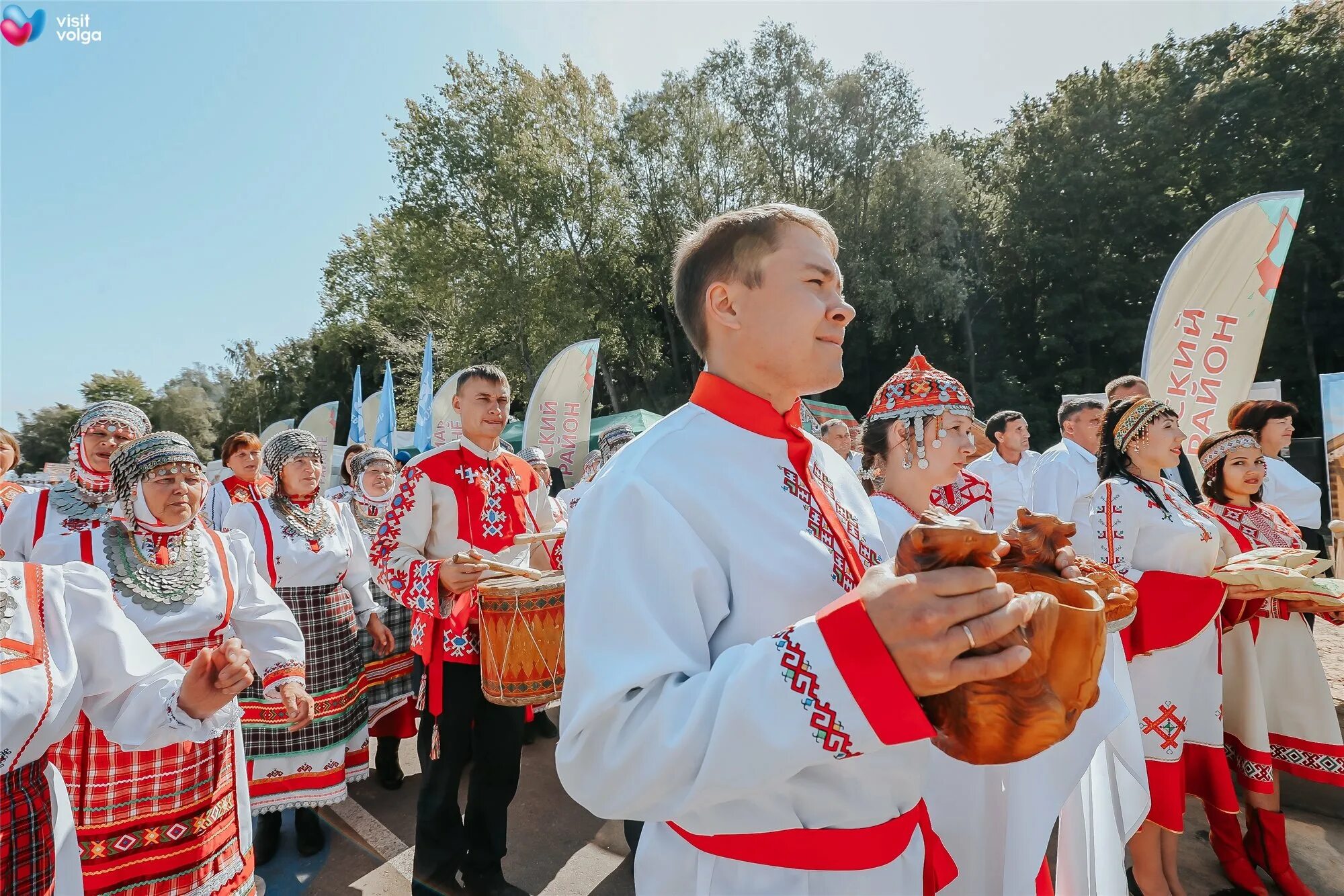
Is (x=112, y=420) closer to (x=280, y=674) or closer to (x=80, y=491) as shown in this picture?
(x=80, y=491)

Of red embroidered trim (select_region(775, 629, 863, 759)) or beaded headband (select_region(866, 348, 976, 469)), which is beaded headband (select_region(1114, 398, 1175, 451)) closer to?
beaded headband (select_region(866, 348, 976, 469))

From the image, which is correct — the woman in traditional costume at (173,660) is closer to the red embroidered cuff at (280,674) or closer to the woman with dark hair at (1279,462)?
the red embroidered cuff at (280,674)

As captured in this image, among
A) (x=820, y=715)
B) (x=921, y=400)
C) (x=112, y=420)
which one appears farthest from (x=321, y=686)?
(x=820, y=715)

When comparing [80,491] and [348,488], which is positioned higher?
[80,491]

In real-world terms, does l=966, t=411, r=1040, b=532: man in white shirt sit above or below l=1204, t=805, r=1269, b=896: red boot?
above

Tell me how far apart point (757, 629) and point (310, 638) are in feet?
13.6

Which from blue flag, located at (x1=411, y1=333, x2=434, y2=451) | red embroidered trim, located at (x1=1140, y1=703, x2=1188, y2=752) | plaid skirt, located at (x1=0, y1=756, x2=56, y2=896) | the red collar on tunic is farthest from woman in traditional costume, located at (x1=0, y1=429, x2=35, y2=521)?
blue flag, located at (x1=411, y1=333, x2=434, y2=451)

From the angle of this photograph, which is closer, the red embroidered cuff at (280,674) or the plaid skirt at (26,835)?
the plaid skirt at (26,835)

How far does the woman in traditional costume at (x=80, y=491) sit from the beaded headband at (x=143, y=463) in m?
1.00

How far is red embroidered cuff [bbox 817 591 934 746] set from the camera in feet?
2.90

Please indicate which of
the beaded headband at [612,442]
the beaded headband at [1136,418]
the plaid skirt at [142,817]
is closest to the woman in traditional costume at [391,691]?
the plaid skirt at [142,817]

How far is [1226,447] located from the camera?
12.7 feet

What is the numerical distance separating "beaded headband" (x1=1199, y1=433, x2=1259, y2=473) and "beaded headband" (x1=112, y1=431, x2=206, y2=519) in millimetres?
5161

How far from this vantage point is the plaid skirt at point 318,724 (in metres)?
4.07
